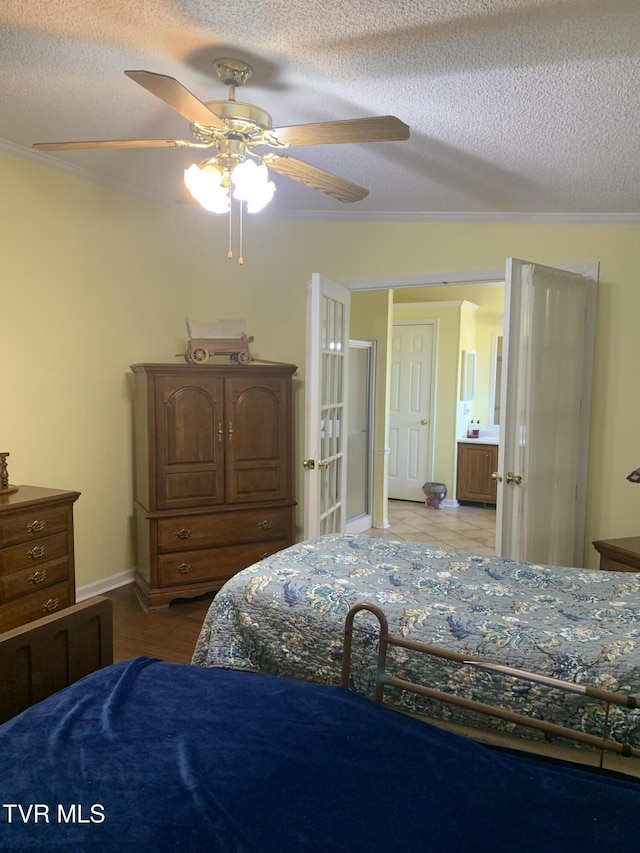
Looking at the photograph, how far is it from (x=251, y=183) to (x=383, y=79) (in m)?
0.64

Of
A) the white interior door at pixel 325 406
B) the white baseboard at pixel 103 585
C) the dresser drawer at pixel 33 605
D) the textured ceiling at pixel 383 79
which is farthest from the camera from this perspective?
the white baseboard at pixel 103 585

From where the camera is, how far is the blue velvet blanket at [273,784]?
3.86 ft

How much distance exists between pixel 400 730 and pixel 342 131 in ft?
5.86

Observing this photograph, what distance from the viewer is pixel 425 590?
2.17 m

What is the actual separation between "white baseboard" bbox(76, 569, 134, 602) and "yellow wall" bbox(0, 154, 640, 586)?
0.05m

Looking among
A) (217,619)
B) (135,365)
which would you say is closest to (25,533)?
(217,619)

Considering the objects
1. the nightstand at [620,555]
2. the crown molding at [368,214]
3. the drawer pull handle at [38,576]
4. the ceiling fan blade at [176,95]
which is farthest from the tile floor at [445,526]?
the ceiling fan blade at [176,95]

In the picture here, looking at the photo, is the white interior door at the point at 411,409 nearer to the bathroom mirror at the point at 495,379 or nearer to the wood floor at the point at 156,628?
the bathroom mirror at the point at 495,379

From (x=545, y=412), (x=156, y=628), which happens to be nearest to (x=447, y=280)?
(x=545, y=412)

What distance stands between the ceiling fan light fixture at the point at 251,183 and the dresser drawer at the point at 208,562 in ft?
7.67

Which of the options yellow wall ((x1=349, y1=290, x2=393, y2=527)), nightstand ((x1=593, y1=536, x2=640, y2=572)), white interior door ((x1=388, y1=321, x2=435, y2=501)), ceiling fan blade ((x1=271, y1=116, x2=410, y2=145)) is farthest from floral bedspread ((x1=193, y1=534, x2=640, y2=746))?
white interior door ((x1=388, y1=321, x2=435, y2=501))

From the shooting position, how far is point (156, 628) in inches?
133

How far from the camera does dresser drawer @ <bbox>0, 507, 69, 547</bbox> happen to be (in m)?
2.70

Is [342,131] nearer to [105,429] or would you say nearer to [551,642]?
[551,642]
